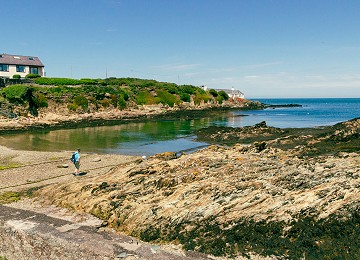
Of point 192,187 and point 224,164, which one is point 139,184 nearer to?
point 192,187

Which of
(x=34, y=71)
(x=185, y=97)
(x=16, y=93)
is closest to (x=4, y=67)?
(x=34, y=71)

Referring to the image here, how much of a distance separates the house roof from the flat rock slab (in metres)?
81.7

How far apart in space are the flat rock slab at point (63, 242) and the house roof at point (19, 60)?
81.7 m

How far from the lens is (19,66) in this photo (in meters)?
86.9

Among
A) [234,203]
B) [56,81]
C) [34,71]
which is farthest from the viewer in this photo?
[34,71]

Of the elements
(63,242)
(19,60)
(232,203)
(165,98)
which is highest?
(19,60)

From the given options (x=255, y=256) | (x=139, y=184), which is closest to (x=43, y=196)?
(x=139, y=184)

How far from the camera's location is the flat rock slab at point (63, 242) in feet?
38.2

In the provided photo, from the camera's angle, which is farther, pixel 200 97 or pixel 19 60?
pixel 200 97

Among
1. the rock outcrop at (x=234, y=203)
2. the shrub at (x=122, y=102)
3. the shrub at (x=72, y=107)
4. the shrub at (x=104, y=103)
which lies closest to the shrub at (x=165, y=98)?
the shrub at (x=122, y=102)

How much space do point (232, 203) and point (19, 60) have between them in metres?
88.5

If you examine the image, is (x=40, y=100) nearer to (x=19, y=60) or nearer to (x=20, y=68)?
(x=20, y=68)

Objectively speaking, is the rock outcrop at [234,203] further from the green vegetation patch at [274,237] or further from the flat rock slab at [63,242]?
the flat rock slab at [63,242]

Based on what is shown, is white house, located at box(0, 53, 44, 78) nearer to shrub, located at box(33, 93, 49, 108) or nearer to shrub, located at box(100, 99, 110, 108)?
shrub, located at box(33, 93, 49, 108)
